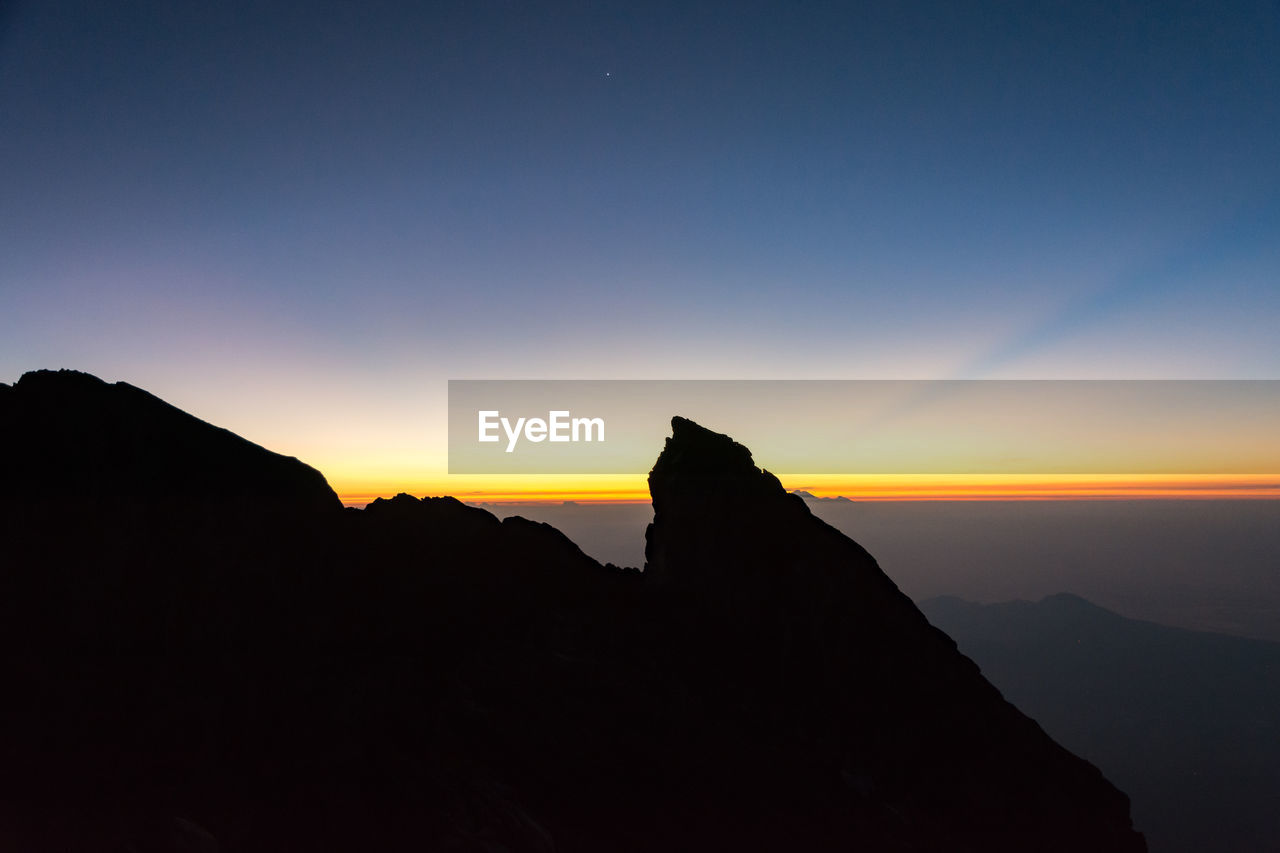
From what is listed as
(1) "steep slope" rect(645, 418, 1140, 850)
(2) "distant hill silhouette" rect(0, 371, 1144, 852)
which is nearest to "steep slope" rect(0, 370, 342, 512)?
(2) "distant hill silhouette" rect(0, 371, 1144, 852)

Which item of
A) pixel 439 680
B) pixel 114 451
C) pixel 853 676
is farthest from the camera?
pixel 853 676

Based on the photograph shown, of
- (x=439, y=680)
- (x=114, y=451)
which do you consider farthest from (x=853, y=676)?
(x=114, y=451)

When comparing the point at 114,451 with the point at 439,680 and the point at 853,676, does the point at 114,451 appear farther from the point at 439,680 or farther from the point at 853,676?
the point at 853,676

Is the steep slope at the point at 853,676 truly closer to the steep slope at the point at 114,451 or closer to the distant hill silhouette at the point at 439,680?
the distant hill silhouette at the point at 439,680

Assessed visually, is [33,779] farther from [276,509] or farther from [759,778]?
[759,778]

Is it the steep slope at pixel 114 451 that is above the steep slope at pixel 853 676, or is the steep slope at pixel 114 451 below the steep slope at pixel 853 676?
above

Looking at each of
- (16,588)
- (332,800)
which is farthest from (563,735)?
(16,588)

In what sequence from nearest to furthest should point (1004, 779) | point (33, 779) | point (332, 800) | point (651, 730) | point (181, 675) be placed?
1. point (33, 779)
2. point (332, 800)
3. point (181, 675)
4. point (651, 730)
5. point (1004, 779)

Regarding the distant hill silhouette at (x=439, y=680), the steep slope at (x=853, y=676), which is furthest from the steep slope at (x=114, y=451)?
the steep slope at (x=853, y=676)
